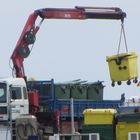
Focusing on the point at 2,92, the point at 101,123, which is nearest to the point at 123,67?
A: the point at 101,123

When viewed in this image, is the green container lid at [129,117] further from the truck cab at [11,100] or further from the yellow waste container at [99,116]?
the truck cab at [11,100]

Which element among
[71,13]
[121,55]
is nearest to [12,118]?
[121,55]

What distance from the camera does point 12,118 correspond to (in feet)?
86.9

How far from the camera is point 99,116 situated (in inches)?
967

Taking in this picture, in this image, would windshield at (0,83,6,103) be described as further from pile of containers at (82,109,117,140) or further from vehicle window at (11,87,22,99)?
pile of containers at (82,109,117,140)

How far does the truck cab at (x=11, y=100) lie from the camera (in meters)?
26.5

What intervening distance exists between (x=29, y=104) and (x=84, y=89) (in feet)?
9.17

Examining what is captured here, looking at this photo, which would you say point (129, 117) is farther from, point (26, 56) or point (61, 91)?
point (26, 56)

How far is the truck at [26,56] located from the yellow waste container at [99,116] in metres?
2.77

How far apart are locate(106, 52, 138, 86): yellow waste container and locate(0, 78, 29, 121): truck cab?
3.64 meters

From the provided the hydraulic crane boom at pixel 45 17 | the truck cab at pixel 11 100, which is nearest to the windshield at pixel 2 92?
the truck cab at pixel 11 100

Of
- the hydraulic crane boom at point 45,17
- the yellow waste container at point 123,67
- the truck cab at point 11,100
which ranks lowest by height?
the truck cab at point 11,100

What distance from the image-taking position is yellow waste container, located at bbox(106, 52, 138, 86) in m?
27.8

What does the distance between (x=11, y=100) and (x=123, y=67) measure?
440 cm
